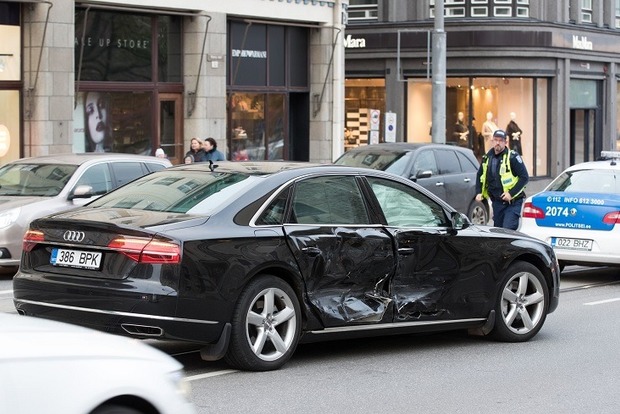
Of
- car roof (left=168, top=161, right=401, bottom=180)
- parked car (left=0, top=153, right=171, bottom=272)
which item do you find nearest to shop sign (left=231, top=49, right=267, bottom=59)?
parked car (left=0, top=153, right=171, bottom=272)

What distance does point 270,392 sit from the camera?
8336 mm

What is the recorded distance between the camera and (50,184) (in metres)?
15.9

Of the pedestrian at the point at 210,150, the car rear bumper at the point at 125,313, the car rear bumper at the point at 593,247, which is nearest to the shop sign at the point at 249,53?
the pedestrian at the point at 210,150

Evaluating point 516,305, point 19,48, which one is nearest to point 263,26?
point 19,48

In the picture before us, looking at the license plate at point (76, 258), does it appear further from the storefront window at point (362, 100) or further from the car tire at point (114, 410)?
the storefront window at point (362, 100)

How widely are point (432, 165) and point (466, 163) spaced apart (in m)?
1.09

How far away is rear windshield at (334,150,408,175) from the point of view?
813 inches

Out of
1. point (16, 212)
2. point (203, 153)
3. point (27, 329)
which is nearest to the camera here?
point (27, 329)

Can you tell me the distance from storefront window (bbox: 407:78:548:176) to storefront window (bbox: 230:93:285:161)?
861 centimetres

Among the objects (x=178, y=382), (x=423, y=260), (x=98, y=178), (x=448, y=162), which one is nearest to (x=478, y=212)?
(x=448, y=162)

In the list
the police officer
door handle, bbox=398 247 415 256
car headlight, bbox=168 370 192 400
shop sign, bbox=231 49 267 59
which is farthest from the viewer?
shop sign, bbox=231 49 267 59

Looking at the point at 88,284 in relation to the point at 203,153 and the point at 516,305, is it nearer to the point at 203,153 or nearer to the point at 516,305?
the point at 516,305

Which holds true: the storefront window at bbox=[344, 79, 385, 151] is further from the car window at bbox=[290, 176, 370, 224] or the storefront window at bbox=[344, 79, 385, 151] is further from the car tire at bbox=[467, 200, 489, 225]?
the car window at bbox=[290, 176, 370, 224]

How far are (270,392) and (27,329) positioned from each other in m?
3.32
